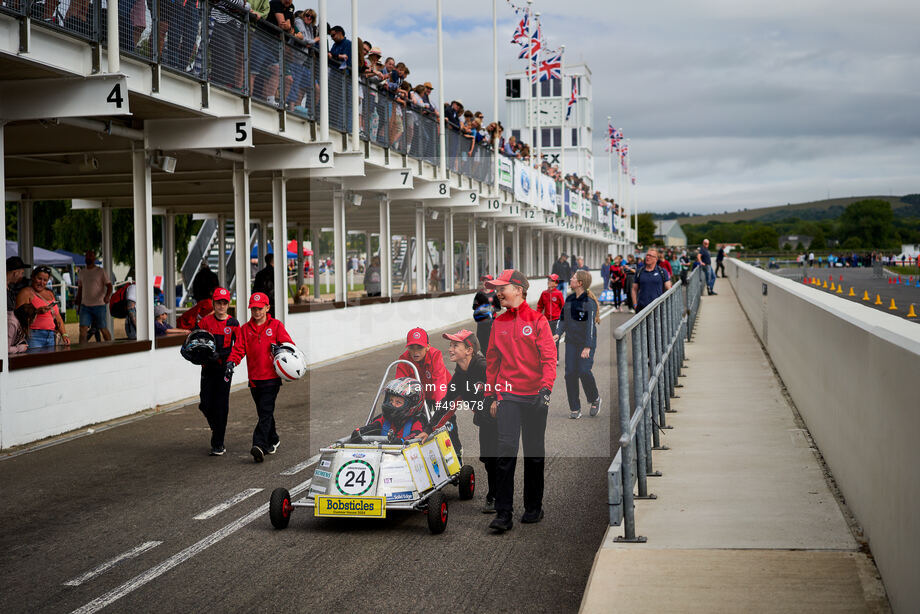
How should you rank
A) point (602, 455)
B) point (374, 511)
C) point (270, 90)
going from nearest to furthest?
point (374, 511) → point (602, 455) → point (270, 90)

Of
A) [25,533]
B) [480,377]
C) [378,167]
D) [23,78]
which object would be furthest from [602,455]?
[378,167]

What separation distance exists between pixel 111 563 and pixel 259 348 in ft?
13.1

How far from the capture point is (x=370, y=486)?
25.0 ft

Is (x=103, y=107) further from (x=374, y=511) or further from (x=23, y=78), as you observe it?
(x=374, y=511)

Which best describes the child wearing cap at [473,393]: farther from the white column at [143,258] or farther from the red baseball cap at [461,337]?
Result: the white column at [143,258]

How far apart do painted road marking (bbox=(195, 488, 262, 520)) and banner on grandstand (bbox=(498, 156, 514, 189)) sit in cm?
2756

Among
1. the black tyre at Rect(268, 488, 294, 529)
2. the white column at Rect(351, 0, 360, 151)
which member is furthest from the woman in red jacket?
the white column at Rect(351, 0, 360, 151)

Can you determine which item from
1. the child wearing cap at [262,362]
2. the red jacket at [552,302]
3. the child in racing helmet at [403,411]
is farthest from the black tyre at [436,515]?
the red jacket at [552,302]

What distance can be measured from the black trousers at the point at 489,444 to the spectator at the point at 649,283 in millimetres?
8886

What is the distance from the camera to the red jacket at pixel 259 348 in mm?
10664

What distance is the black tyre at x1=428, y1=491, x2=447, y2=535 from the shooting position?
749 cm

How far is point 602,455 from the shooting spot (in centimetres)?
1059

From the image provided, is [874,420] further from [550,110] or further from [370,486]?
[550,110]

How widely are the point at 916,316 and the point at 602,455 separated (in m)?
18.3
